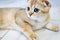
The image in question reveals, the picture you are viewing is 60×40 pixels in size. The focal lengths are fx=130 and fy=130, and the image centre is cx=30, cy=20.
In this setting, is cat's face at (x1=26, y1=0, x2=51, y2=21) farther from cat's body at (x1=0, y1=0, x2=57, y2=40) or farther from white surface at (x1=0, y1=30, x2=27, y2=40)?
white surface at (x1=0, y1=30, x2=27, y2=40)

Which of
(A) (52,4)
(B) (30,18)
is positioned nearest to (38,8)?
(B) (30,18)

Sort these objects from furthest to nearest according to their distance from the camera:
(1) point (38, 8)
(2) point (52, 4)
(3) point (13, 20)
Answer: (2) point (52, 4) < (3) point (13, 20) < (1) point (38, 8)

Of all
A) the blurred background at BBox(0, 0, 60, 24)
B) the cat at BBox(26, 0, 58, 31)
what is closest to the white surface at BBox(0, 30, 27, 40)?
the cat at BBox(26, 0, 58, 31)

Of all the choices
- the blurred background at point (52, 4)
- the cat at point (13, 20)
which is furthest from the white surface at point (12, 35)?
the blurred background at point (52, 4)

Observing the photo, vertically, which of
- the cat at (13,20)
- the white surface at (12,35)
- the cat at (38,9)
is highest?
the cat at (38,9)

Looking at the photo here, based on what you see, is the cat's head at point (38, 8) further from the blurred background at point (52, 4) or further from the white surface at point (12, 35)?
the blurred background at point (52, 4)

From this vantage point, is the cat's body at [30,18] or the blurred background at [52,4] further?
the blurred background at [52,4]

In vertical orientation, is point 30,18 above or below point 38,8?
below

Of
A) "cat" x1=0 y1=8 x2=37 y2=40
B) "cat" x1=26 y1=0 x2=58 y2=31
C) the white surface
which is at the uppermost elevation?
"cat" x1=26 y1=0 x2=58 y2=31

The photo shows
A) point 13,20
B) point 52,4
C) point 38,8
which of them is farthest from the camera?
point 52,4

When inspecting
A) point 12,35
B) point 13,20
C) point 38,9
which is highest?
point 38,9

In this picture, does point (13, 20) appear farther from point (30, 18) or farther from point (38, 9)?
point (38, 9)

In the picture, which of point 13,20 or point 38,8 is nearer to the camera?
point 38,8

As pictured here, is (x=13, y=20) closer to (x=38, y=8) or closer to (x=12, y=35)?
(x=12, y=35)
